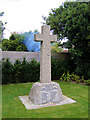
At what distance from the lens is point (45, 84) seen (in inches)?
179

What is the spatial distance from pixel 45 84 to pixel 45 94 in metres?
0.35

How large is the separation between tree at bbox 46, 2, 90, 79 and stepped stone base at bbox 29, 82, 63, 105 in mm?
4479

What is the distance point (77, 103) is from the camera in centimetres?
450

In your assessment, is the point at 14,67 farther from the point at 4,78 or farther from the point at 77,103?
the point at 77,103

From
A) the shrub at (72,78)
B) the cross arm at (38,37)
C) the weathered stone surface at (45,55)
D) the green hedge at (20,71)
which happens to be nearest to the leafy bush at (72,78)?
the shrub at (72,78)

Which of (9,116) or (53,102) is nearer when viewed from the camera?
(9,116)

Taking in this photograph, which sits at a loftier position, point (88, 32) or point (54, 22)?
point (54, 22)

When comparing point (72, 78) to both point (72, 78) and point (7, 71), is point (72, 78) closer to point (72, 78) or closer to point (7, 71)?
point (72, 78)

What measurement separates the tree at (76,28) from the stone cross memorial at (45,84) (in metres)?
4.09

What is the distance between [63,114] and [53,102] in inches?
39.3

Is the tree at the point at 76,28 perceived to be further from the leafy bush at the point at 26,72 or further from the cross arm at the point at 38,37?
the cross arm at the point at 38,37

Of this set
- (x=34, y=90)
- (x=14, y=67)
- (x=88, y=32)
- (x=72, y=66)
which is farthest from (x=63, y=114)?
(x=72, y=66)

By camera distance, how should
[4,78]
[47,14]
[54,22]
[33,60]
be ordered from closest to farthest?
[4,78]
[33,60]
[54,22]
[47,14]

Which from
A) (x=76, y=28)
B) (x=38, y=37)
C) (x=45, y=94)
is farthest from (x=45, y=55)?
(x=76, y=28)
